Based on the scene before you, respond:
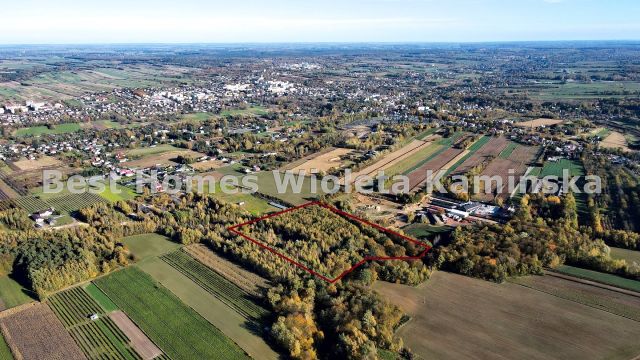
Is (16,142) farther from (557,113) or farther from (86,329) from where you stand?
(557,113)

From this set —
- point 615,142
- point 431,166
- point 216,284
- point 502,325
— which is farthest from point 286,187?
point 615,142

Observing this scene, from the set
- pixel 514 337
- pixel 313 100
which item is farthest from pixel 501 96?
pixel 514 337

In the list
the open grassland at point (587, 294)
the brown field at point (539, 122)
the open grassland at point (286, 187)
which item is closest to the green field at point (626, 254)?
the open grassland at point (587, 294)

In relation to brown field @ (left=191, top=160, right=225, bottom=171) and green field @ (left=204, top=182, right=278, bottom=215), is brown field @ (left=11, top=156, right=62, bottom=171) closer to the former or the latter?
brown field @ (left=191, top=160, right=225, bottom=171)

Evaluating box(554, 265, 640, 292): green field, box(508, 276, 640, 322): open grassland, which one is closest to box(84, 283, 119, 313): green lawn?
box(508, 276, 640, 322): open grassland

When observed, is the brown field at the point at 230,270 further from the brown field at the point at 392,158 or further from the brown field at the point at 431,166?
the brown field at the point at 431,166
